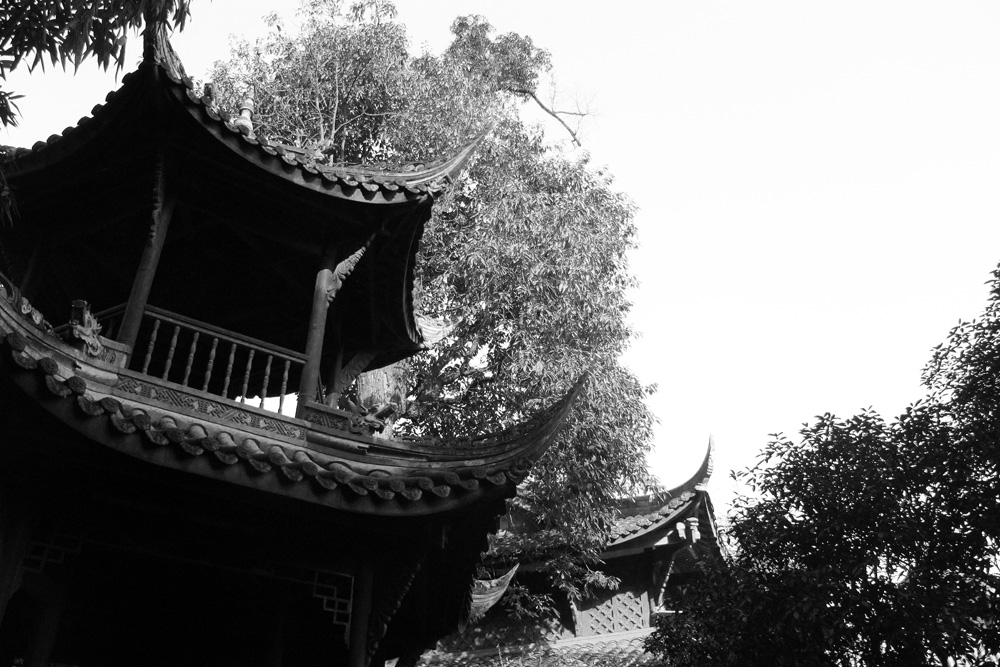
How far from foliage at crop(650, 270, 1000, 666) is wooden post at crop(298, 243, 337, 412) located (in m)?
4.11

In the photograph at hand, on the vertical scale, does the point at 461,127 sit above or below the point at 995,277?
above

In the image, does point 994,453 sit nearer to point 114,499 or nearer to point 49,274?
point 114,499

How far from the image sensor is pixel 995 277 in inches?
358

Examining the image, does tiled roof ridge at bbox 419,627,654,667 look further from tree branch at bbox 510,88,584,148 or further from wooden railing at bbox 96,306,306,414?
tree branch at bbox 510,88,584,148

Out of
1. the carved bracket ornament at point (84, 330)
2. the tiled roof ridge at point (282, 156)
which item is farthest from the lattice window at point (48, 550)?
the tiled roof ridge at point (282, 156)

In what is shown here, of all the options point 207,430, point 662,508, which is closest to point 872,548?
point 207,430

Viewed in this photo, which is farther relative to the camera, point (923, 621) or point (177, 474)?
point (923, 621)

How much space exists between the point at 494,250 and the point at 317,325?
614 cm

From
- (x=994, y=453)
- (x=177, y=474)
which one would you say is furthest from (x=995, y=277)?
(x=177, y=474)

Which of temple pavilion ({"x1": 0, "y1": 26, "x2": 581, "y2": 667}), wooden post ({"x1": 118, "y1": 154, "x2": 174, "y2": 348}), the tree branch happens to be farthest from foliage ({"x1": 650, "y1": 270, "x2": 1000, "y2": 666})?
the tree branch

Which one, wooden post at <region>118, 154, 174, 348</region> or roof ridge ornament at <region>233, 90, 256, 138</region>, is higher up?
roof ridge ornament at <region>233, 90, 256, 138</region>

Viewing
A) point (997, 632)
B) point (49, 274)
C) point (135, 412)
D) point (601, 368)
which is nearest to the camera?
point (135, 412)

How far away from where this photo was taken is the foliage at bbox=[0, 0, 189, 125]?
5.62m

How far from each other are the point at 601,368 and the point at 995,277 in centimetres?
553
